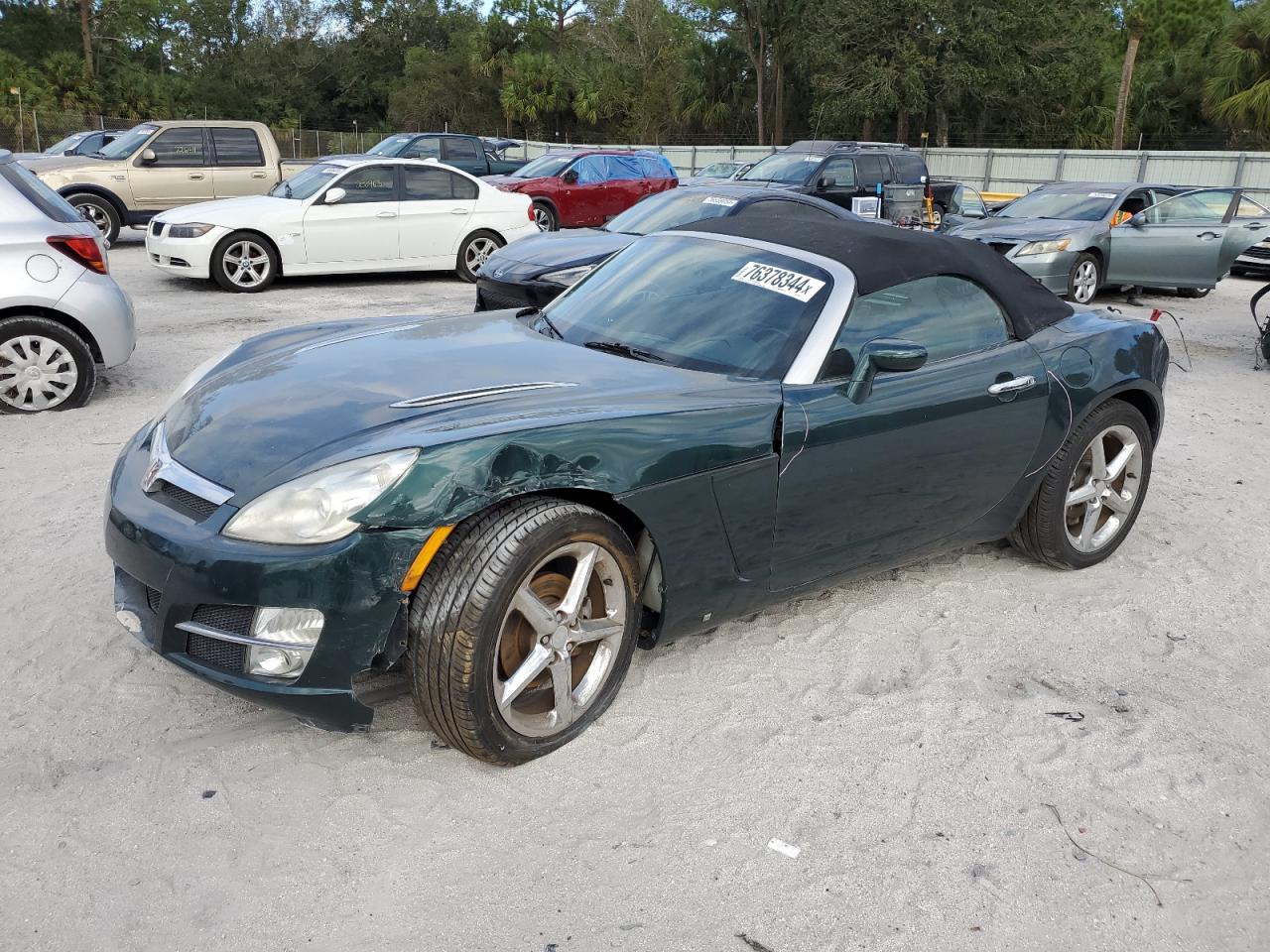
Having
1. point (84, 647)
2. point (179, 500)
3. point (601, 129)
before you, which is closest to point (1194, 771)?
point (179, 500)

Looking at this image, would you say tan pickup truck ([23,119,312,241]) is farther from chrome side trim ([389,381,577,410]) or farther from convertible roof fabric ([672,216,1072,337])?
chrome side trim ([389,381,577,410])

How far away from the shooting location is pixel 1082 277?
13.1 metres

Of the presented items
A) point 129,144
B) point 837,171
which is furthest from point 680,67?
point 129,144

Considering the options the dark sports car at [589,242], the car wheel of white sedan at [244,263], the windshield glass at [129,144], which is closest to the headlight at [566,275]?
the dark sports car at [589,242]

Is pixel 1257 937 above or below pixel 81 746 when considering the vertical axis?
below

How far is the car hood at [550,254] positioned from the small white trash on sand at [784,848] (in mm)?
6435

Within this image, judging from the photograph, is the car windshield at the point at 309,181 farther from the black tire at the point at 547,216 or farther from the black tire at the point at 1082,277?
the black tire at the point at 1082,277

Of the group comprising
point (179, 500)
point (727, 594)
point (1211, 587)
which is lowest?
point (1211, 587)

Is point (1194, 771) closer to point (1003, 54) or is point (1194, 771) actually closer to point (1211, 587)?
point (1211, 587)

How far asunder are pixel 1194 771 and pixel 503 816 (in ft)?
7.16

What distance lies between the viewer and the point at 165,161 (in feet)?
50.4

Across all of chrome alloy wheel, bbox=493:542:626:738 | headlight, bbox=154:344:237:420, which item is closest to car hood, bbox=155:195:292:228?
headlight, bbox=154:344:237:420

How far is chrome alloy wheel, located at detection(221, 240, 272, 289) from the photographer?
11883mm

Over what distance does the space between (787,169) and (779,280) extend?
491 inches
